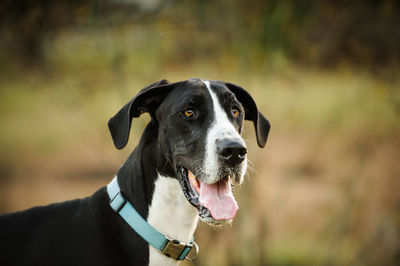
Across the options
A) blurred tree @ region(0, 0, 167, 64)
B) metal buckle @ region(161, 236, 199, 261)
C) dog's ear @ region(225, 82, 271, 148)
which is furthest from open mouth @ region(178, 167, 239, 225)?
blurred tree @ region(0, 0, 167, 64)

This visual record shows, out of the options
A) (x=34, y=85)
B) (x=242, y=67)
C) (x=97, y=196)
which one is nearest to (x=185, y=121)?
(x=97, y=196)

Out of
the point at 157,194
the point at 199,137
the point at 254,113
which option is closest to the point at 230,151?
the point at 199,137

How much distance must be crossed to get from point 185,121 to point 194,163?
320 mm

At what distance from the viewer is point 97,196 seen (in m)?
2.99

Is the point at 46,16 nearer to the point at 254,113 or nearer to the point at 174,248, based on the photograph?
the point at 254,113

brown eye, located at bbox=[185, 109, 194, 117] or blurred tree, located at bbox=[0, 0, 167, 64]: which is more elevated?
blurred tree, located at bbox=[0, 0, 167, 64]

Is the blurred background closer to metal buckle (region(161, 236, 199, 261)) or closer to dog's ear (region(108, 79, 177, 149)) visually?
dog's ear (region(108, 79, 177, 149))

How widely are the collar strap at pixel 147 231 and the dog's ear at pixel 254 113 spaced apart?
1.01 meters

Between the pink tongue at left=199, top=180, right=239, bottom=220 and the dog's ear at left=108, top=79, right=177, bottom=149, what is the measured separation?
63 centimetres

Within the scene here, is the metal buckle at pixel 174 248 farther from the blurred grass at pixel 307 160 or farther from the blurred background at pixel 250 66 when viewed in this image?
the blurred grass at pixel 307 160

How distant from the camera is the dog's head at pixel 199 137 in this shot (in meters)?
2.68

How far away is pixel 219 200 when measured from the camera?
275 centimetres

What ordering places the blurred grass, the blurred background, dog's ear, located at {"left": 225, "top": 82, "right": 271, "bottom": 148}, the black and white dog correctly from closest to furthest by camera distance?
the black and white dog, dog's ear, located at {"left": 225, "top": 82, "right": 271, "bottom": 148}, the blurred background, the blurred grass

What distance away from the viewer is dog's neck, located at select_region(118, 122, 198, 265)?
2.86 metres
